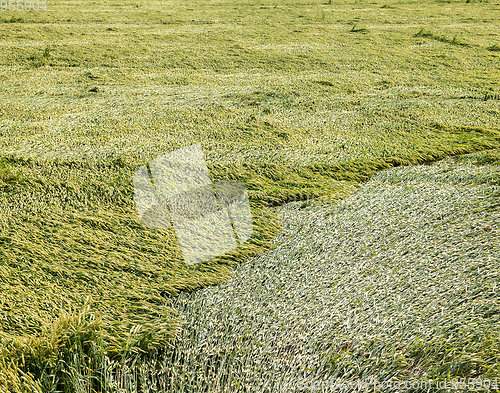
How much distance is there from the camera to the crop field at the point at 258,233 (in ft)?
3.67

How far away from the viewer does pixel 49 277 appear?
1.40 meters

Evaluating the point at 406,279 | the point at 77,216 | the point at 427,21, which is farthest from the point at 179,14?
the point at 406,279

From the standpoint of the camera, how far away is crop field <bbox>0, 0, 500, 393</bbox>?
112 centimetres

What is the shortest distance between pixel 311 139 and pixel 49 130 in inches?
77.3

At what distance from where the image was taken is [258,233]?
1.76 m

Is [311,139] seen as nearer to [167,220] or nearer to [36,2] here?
[167,220]
